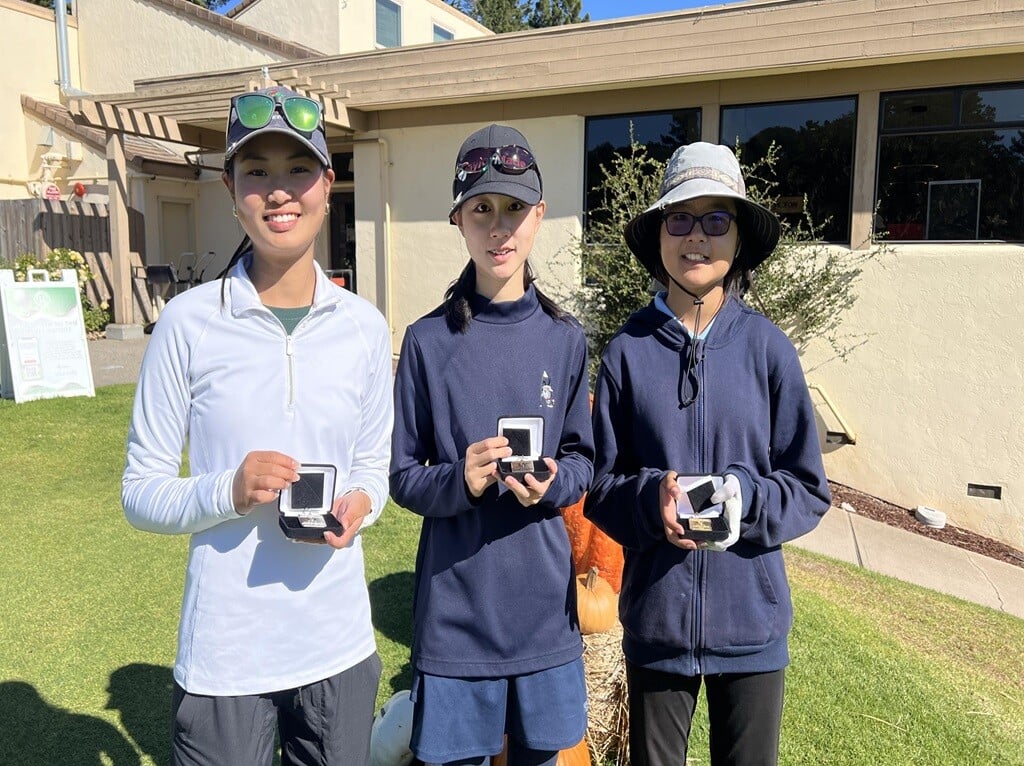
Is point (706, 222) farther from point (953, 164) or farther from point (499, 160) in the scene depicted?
point (953, 164)

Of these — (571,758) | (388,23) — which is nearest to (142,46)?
(388,23)

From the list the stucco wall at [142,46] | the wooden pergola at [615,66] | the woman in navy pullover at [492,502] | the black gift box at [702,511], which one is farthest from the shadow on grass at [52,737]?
the stucco wall at [142,46]

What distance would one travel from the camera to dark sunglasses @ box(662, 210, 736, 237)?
2.03 meters

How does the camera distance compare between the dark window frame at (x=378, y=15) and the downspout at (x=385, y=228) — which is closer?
the downspout at (x=385, y=228)

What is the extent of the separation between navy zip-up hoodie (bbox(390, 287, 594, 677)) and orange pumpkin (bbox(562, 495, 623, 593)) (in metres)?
1.43

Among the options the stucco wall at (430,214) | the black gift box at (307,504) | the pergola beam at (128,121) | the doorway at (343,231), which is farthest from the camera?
the doorway at (343,231)

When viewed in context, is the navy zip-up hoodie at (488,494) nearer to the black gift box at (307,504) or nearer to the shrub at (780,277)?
the black gift box at (307,504)

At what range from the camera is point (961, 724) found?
3.41 meters

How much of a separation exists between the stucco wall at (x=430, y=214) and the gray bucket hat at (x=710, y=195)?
290 inches

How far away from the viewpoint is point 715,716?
6.67 ft

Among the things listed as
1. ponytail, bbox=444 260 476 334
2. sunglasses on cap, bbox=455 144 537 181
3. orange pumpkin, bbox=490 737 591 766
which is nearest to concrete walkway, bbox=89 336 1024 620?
orange pumpkin, bbox=490 737 591 766

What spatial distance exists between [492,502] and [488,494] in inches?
1.2

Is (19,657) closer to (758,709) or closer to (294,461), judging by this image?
(294,461)

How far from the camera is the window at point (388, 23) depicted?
59.8 ft
